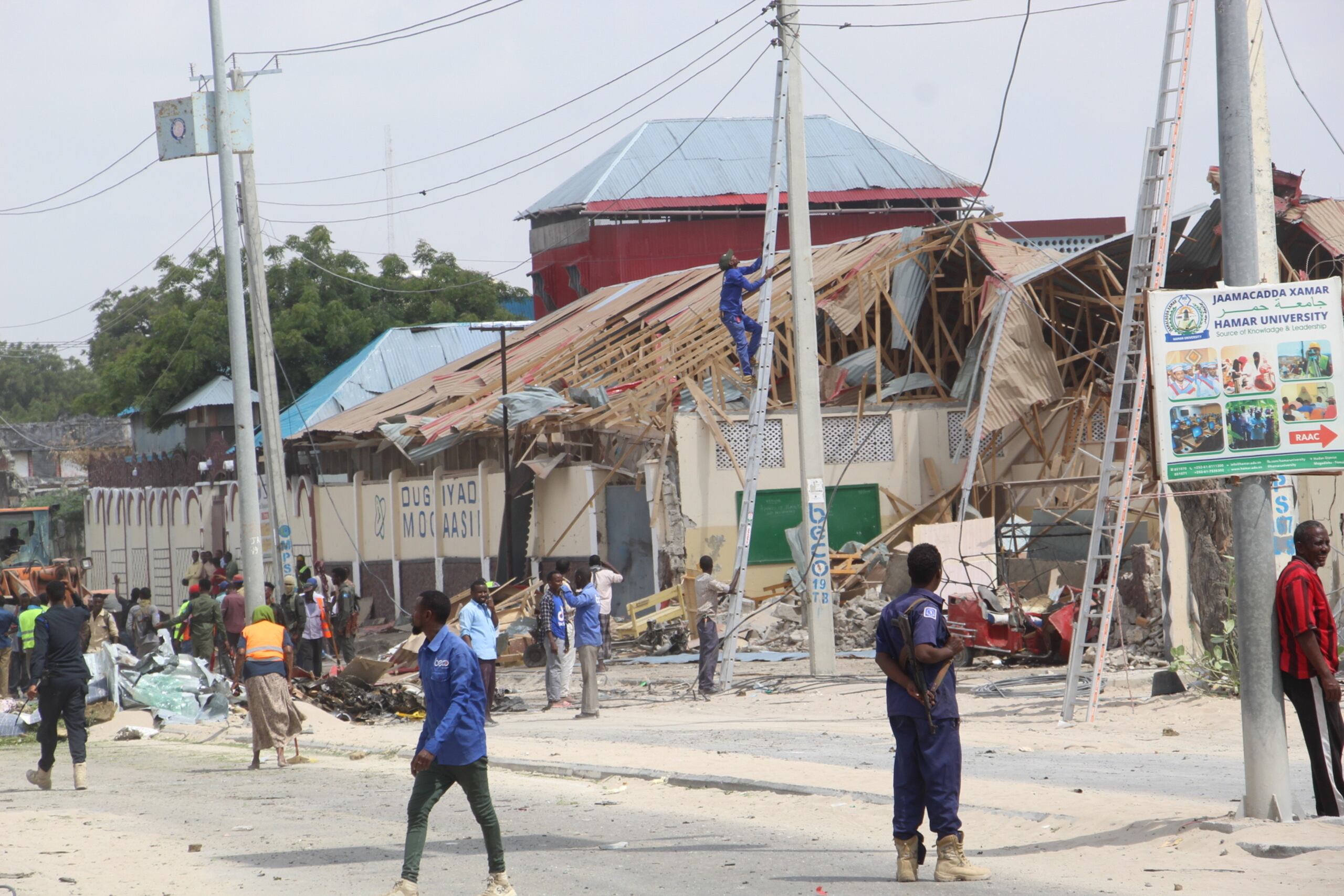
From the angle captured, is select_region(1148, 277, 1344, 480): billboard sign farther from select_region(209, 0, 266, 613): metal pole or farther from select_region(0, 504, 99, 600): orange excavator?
select_region(0, 504, 99, 600): orange excavator

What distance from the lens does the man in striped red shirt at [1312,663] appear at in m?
7.75

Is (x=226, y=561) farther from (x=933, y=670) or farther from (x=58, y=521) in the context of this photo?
(x=933, y=670)

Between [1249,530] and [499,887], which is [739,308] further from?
[499,887]

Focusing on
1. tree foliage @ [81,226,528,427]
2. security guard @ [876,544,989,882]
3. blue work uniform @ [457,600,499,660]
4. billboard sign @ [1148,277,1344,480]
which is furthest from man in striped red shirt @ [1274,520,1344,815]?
tree foliage @ [81,226,528,427]

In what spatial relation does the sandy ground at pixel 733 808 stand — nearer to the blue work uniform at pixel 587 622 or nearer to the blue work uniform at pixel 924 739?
the blue work uniform at pixel 924 739

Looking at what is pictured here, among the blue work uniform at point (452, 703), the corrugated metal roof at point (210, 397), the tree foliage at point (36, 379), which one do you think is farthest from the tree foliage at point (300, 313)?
the tree foliage at point (36, 379)

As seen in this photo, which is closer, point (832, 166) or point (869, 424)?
point (869, 424)

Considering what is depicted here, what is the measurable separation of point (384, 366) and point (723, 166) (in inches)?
561

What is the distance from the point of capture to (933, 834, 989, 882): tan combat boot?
729 centimetres

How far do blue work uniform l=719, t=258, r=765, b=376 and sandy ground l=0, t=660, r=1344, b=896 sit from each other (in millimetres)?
6432

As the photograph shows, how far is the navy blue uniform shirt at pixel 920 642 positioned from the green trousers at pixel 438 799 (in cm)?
205

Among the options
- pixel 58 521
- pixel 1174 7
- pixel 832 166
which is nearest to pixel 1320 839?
pixel 1174 7

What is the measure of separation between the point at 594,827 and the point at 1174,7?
9115mm

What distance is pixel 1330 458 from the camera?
7.85m
